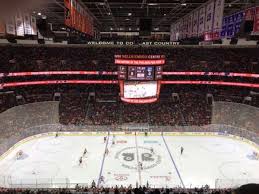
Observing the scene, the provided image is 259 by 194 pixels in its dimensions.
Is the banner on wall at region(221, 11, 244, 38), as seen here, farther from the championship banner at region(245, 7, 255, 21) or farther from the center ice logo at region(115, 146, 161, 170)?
the center ice logo at region(115, 146, 161, 170)

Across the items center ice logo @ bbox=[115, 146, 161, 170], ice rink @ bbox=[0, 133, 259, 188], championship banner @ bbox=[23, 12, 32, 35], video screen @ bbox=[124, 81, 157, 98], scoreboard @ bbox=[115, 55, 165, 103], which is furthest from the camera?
video screen @ bbox=[124, 81, 157, 98]

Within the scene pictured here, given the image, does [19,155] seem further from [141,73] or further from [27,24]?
[141,73]

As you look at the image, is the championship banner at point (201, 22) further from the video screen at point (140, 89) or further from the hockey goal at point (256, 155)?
the hockey goal at point (256, 155)

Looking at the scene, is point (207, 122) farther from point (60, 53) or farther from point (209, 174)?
point (60, 53)

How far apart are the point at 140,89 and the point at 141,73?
73.8 inches

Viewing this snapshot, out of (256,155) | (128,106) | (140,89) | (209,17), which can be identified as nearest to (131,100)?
(140,89)

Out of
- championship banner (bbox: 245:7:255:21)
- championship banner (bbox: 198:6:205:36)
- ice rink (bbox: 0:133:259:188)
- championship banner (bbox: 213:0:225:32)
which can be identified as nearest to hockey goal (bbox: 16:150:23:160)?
ice rink (bbox: 0:133:259:188)

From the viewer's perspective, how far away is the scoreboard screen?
2884cm

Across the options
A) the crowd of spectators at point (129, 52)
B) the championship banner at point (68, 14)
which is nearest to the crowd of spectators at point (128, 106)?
the crowd of spectators at point (129, 52)

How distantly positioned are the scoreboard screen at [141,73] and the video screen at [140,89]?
70cm

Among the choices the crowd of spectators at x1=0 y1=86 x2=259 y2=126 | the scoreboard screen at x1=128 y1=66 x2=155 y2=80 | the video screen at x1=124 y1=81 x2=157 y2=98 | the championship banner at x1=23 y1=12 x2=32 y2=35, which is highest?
the championship banner at x1=23 y1=12 x2=32 y2=35

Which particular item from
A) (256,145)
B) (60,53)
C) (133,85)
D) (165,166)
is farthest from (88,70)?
(256,145)

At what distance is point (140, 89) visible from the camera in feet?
97.2

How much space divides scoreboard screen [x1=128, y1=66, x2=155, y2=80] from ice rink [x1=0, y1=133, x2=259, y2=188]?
6922mm
